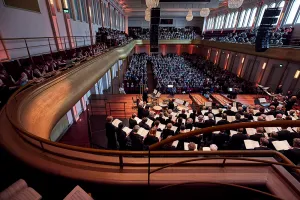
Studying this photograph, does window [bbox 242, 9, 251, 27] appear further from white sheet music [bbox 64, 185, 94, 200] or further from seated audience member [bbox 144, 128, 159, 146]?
white sheet music [bbox 64, 185, 94, 200]

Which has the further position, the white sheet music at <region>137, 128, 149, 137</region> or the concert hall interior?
the white sheet music at <region>137, 128, 149, 137</region>

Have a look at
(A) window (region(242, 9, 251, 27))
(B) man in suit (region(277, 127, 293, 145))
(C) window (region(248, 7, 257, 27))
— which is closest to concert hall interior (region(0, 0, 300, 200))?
(B) man in suit (region(277, 127, 293, 145))

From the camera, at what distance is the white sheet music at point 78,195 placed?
177 centimetres

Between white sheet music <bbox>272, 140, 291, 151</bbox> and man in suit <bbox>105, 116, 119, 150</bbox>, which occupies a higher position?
white sheet music <bbox>272, 140, 291, 151</bbox>

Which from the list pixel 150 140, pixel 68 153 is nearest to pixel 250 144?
pixel 150 140

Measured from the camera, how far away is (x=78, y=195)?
179cm

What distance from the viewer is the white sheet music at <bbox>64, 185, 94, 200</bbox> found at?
1.77 metres

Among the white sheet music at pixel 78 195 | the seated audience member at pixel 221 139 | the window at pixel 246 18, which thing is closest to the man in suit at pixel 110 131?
the seated audience member at pixel 221 139

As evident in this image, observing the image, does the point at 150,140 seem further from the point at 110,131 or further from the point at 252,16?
the point at 252,16

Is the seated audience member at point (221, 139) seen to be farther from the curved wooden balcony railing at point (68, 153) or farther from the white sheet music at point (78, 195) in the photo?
the white sheet music at point (78, 195)

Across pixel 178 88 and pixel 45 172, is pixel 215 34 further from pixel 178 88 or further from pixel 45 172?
pixel 45 172

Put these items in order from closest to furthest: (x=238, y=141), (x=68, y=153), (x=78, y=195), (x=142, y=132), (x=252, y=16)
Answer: (x=78, y=195) < (x=68, y=153) < (x=238, y=141) < (x=142, y=132) < (x=252, y=16)

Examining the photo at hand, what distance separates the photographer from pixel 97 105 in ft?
32.7

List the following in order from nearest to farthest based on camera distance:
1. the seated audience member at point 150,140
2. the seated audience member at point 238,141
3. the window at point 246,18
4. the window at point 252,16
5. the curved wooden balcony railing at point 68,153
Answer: the curved wooden balcony railing at point 68,153, the seated audience member at point 238,141, the seated audience member at point 150,140, the window at point 252,16, the window at point 246,18
